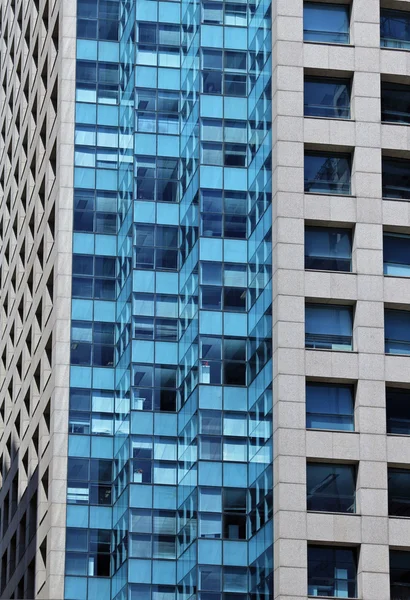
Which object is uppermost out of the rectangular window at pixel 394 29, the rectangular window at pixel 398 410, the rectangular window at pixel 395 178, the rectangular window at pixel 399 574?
the rectangular window at pixel 394 29

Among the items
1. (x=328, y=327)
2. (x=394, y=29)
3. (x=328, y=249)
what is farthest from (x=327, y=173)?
(x=394, y=29)

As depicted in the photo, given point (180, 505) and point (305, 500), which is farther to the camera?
point (180, 505)

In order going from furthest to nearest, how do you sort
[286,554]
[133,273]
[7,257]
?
[7,257], [133,273], [286,554]

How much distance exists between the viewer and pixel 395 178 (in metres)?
76.0

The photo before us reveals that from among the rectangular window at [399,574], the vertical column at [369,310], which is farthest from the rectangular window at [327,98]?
the rectangular window at [399,574]

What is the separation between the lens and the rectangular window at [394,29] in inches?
3056

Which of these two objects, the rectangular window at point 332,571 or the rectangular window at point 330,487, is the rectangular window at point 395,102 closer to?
the rectangular window at point 330,487

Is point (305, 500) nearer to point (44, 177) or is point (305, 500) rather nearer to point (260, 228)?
point (260, 228)

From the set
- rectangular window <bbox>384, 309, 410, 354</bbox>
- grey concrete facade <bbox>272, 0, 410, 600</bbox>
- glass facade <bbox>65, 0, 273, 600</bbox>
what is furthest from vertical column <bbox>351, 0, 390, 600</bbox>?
glass facade <bbox>65, 0, 273, 600</bbox>

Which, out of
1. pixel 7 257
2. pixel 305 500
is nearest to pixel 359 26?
pixel 305 500

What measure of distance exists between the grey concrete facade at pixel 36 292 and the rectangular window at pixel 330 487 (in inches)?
558

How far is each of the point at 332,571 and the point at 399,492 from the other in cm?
431

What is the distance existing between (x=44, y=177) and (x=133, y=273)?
13.9m

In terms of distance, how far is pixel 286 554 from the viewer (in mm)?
69250
